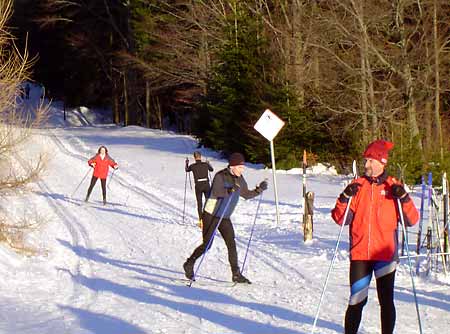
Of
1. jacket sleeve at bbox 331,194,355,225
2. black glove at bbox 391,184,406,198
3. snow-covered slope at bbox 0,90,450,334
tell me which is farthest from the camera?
snow-covered slope at bbox 0,90,450,334

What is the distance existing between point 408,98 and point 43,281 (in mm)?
21469

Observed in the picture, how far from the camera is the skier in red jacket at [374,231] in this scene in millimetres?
7148

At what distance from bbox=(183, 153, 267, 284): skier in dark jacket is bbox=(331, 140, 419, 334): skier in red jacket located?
3.98 metres

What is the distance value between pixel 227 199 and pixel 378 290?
13.9 ft

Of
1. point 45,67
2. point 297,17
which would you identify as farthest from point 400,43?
point 45,67

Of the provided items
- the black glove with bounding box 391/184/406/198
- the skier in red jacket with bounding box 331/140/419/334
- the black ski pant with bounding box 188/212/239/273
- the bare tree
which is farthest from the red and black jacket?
the bare tree

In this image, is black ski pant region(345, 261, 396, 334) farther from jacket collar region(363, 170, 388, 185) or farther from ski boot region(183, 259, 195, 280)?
ski boot region(183, 259, 195, 280)

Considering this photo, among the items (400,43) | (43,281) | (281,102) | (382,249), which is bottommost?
(43,281)

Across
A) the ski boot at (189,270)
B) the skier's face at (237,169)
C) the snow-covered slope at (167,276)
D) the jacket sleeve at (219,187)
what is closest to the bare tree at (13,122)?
the snow-covered slope at (167,276)

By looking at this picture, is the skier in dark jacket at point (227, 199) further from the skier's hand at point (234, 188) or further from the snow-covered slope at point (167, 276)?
the snow-covered slope at point (167, 276)

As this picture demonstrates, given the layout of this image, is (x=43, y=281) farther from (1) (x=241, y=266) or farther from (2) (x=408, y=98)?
(2) (x=408, y=98)

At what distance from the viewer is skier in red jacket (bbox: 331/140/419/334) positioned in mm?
7148

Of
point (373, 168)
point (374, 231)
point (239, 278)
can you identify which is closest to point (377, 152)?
point (373, 168)

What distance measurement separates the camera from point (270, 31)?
33.5m
